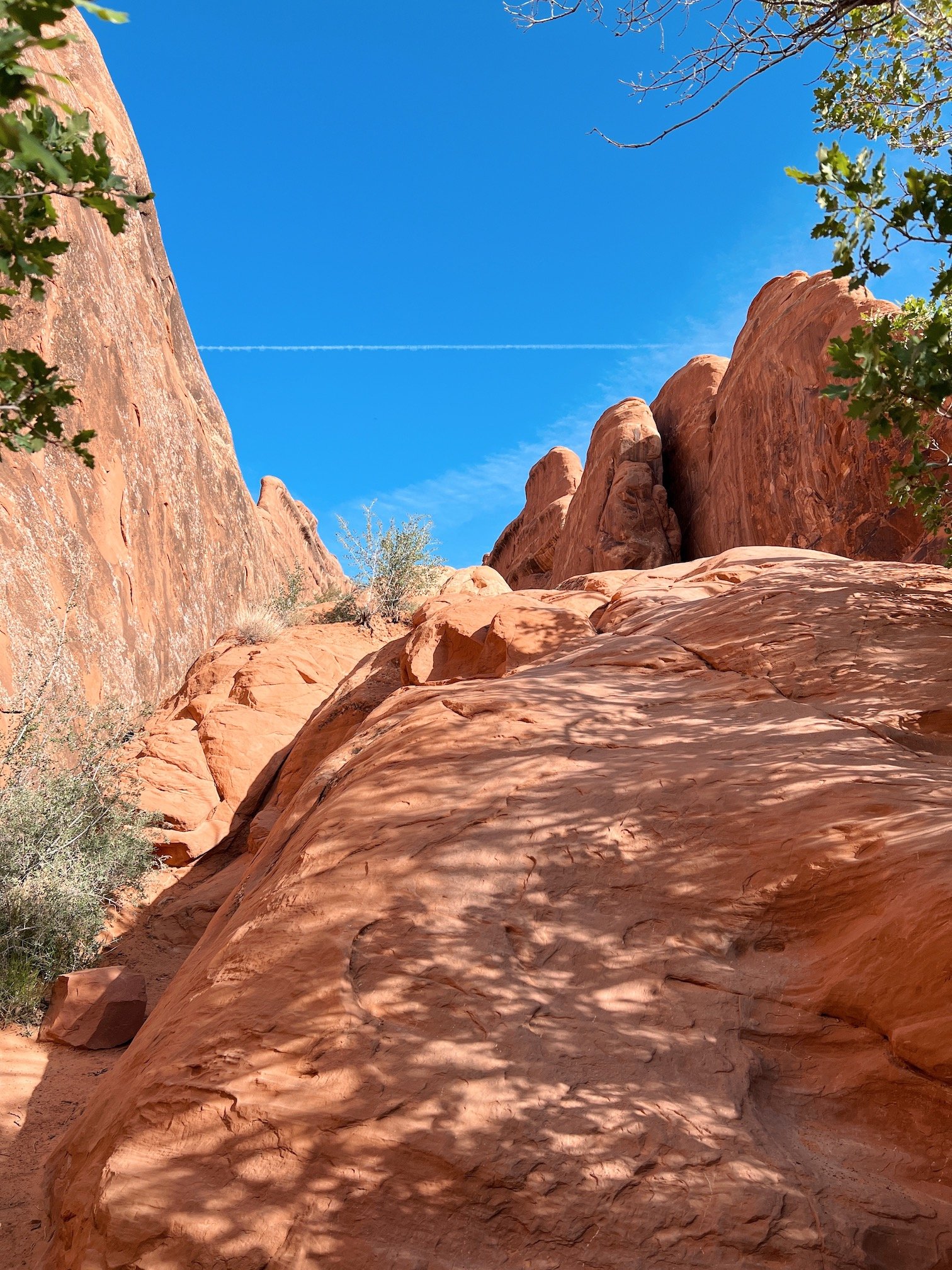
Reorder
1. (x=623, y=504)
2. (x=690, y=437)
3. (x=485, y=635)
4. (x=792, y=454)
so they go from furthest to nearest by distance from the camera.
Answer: (x=690, y=437), (x=623, y=504), (x=792, y=454), (x=485, y=635)

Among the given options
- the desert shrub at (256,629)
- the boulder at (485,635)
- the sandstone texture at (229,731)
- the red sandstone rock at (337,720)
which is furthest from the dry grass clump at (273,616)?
the boulder at (485,635)

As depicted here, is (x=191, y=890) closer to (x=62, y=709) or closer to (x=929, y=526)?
(x=62, y=709)

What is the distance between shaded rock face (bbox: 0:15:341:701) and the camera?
11070 mm

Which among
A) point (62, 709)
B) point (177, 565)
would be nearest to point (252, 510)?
point (177, 565)

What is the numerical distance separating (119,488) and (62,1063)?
10.4 m

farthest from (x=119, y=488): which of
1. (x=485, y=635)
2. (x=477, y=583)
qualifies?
(x=485, y=635)

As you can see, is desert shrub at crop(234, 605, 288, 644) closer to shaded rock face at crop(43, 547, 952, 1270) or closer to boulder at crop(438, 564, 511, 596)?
boulder at crop(438, 564, 511, 596)

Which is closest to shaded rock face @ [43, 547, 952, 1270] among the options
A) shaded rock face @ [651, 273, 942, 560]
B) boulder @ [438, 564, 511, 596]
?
shaded rock face @ [651, 273, 942, 560]

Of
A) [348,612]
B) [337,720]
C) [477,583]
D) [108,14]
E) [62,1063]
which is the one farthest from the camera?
[348,612]

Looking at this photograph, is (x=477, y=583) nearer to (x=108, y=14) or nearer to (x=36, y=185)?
(x=36, y=185)

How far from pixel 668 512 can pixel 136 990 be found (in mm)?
15315

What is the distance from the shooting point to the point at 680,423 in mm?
19953

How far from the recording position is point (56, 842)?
7.87m

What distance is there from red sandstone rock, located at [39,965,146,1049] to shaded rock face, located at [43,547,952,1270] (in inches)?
98.4
